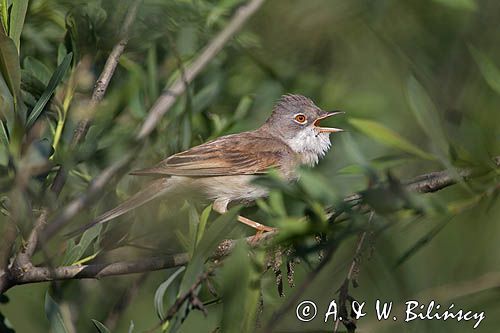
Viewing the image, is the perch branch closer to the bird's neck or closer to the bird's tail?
the bird's tail

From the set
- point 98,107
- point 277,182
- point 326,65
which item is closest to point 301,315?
point 98,107

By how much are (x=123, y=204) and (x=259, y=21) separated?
48.5 inches

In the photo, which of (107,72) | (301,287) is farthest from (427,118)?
(107,72)

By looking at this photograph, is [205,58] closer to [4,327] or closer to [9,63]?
[9,63]

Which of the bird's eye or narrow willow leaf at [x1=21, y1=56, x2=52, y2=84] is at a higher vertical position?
narrow willow leaf at [x1=21, y1=56, x2=52, y2=84]

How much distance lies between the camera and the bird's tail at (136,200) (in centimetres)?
313

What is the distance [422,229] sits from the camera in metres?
3.49

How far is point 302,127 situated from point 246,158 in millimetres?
573

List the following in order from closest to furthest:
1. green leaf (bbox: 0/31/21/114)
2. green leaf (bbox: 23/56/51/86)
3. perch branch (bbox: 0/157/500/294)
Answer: green leaf (bbox: 0/31/21/114) → perch branch (bbox: 0/157/500/294) → green leaf (bbox: 23/56/51/86)

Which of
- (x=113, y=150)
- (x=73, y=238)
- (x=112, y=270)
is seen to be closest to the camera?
(x=112, y=270)

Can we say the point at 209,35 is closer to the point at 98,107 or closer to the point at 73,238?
the point at 98,107

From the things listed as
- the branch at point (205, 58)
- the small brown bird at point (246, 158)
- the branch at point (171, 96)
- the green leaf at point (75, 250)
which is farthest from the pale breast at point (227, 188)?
the green leaf at point (75, 250)

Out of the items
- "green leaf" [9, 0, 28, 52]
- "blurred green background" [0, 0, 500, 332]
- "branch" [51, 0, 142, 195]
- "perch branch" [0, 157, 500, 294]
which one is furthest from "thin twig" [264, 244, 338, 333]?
"branch" [51, 0, 142, 195]

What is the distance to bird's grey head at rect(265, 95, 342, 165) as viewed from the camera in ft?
14.9
